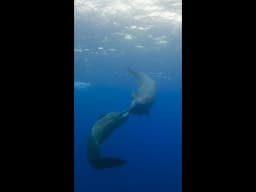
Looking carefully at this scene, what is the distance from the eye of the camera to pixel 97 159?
956 cm

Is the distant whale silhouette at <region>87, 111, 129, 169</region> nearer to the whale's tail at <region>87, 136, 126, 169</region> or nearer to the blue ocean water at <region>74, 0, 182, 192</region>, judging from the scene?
the whale's tail at <region>87, 136, 126, 169</region>

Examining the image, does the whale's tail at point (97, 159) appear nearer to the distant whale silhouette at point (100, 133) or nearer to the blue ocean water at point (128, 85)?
the distant whale silhouette at point (100, 133)

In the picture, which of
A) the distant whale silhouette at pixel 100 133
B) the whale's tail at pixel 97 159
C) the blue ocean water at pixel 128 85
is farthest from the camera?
the blue ocean water at pixel 128 85

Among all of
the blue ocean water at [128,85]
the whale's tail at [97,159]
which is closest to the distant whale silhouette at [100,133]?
the whale's tail at [97,159]

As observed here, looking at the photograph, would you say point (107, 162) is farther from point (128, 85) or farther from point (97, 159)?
point (128, 85)

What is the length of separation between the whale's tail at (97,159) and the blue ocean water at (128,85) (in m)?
3.57

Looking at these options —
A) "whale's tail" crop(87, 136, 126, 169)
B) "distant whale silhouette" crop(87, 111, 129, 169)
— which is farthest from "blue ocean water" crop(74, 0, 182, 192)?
"whale's tail" crop(87, 136, 126, 169)

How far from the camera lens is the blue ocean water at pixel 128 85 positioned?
15.7 m

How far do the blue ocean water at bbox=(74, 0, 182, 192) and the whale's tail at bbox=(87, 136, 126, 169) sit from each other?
11.7ft

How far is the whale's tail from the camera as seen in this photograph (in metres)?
8.95

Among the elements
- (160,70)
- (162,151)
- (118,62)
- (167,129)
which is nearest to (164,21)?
(118,62)
